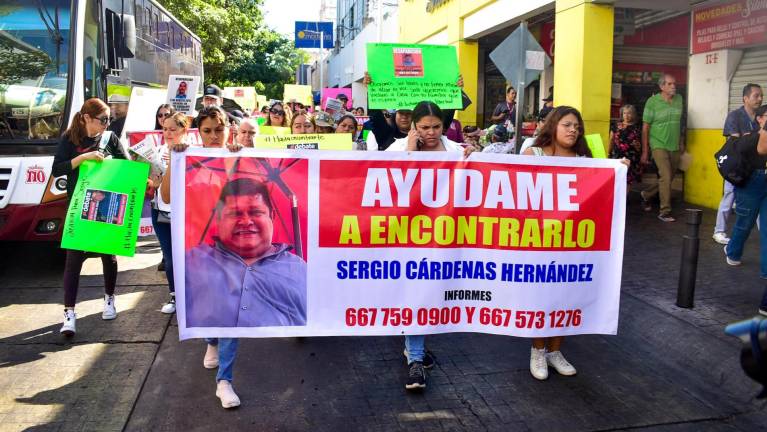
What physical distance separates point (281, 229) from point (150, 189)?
2.40m

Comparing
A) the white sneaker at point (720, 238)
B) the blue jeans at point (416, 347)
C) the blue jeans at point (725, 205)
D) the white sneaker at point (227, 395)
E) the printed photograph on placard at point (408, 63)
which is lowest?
the white sneaker at point (227, 395)

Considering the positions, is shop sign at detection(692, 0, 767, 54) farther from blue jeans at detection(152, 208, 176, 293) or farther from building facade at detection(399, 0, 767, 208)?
blue jeans at detection(152, 208, 176, 293)

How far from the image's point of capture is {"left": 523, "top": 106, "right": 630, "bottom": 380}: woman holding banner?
14.7ft

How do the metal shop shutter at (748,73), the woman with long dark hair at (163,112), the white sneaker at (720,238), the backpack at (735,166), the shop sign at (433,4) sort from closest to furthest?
the backpack at (735,166) → the white sneaker at (720,238) → the woman with long dark hair at (163,112) → the metal shop shutter at (748,73) → the shop sign at (433,4)

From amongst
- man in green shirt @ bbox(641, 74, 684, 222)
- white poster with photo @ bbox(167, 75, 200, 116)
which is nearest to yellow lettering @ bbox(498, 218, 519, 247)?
man in green shirt @ bbox(641, 74, 684, 222)

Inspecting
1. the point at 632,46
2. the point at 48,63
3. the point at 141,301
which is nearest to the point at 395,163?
the point at 141,301

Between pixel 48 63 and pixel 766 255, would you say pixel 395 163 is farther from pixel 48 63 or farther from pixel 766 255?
pixel 48 63

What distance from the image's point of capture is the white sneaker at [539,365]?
4.55m

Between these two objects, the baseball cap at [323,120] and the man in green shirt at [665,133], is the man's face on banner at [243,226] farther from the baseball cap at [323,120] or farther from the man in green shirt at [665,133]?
the man in green shirt at [665,133]

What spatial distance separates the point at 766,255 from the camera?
20.7 ft

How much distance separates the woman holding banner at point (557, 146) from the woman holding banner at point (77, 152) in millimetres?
3360

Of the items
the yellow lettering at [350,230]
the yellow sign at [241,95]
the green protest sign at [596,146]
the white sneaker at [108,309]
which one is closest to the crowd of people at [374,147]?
the white sneaker at [108,309]

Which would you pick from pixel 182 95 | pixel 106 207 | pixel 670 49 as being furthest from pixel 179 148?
pixel 670 49

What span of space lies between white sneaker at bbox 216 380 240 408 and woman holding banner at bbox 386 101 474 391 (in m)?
1.07
